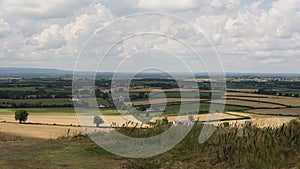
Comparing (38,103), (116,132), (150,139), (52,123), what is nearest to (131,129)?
(116,132)

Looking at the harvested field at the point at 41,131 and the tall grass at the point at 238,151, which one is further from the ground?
the tall grass at the point at 238,151

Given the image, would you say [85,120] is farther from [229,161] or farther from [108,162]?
[229,161]

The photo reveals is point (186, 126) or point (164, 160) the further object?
point (186, 126)

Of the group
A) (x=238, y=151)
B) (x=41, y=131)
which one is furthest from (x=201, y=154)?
(x=41, y=131)

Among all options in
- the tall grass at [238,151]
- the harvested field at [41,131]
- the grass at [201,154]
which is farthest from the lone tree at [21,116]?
the tall grass at [238,151]

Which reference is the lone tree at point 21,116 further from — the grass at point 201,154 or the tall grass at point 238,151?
the tall grass at point 238,151

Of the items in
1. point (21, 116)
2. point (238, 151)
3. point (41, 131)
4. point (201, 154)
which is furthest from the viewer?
point (21, 116)

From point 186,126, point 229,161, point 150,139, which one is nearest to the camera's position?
point 229,161

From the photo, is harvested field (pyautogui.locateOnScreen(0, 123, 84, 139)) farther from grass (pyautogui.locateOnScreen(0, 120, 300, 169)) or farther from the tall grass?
the tall grass

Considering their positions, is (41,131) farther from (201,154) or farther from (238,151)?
(238,151)
